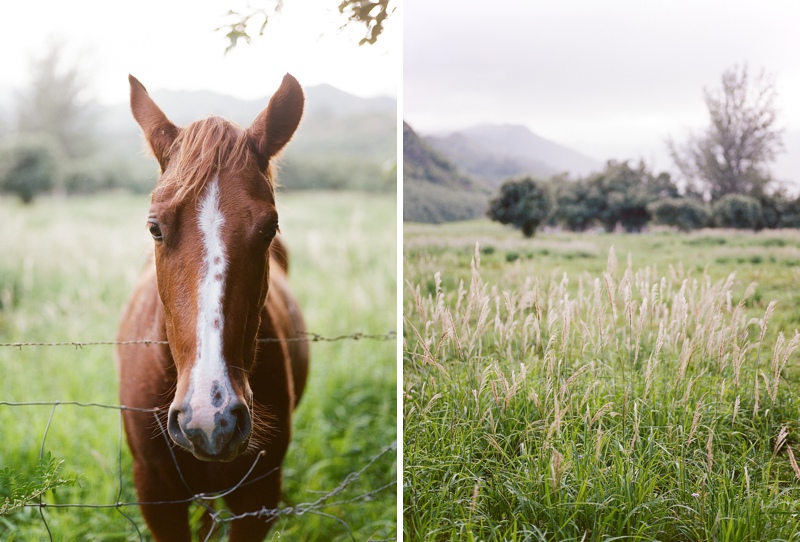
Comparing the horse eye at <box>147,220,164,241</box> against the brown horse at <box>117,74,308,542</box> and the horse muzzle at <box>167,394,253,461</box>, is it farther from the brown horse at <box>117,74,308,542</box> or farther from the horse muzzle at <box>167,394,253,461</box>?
the horse muzzle at <box>167,394,253,461</box>

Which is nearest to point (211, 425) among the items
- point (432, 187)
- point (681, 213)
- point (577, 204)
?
point (432, 187)

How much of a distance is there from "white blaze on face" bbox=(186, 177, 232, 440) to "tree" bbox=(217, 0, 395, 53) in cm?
111

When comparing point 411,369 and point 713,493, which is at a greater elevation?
point 411,369

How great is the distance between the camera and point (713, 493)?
2.05 meters

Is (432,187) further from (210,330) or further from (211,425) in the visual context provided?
(211,425)

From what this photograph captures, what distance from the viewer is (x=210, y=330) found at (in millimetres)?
1451

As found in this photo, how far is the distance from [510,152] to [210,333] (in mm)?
1466

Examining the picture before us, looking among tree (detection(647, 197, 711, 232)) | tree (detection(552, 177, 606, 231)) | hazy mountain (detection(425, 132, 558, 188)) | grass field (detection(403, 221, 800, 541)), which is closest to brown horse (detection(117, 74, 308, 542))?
grass field (detection(403, 221, 800, 541))

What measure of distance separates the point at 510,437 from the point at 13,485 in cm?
180

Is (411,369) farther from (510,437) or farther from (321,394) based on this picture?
(321,394)

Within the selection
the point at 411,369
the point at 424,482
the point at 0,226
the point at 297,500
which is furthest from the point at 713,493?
the point at 0,226

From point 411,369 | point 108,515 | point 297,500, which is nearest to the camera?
point 411,369

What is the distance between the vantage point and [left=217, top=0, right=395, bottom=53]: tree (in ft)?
7.63

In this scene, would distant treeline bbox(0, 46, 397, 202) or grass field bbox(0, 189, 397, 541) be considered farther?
distant treeline bbox(0, 46, 397, 202)
